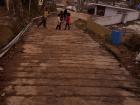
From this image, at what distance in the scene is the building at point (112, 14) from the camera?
39.2 metres

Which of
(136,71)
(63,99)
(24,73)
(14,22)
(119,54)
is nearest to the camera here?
(63,99)

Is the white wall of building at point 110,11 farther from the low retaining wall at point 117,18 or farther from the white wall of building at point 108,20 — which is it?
the white wall of building at point 108,20

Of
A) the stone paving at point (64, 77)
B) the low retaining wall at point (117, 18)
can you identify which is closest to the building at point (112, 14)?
the low retaining wall at point (117, 18)

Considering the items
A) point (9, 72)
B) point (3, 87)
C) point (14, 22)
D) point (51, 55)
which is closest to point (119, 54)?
point (51, 55)

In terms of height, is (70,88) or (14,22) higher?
(14,22)

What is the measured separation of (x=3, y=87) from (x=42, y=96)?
1425 millimetres

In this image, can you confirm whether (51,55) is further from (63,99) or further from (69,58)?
(63,99)

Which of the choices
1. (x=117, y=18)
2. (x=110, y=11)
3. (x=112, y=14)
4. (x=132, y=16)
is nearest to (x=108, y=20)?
(x=117, y=18)

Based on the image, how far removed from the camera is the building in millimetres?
39156

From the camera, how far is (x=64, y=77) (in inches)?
372

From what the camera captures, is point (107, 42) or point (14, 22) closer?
point (107, 42)

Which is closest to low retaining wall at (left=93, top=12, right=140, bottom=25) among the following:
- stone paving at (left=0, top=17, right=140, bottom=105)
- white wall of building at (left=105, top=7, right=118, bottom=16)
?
white wall of building at (left=105, top=7, right=118, bottom=16)

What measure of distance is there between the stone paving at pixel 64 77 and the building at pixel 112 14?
2517 centimetres

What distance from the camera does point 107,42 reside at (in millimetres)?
15953
